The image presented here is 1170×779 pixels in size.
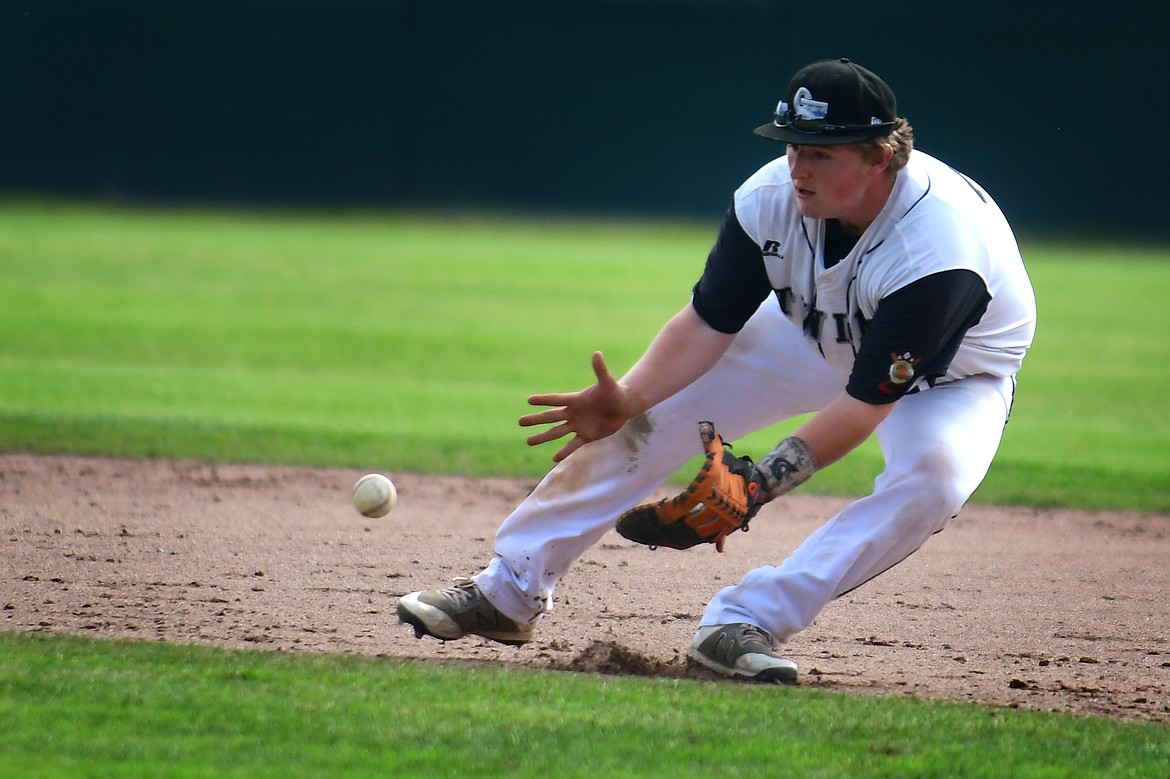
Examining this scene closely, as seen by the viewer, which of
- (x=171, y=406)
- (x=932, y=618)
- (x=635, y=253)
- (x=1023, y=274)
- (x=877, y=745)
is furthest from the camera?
(x=635, y=253)

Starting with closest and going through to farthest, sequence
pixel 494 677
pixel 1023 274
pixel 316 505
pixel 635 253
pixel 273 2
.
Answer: pixel 494 677
pixel 1023 274
pixel 316 505
pixel 635 253
pixel 273 2

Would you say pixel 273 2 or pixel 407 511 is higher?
pixel 273 2

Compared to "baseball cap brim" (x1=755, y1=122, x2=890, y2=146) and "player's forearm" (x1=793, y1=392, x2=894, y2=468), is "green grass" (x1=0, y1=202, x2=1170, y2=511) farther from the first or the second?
"baseball cap brim" (x1=755, y1=122, x2=890, y2=146)

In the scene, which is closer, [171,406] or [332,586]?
[332,586]

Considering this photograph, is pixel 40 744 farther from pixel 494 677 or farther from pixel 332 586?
pixel 332 586

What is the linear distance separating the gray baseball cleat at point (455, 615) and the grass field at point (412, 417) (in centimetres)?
23

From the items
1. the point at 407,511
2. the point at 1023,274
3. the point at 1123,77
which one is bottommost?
the point at 407,511

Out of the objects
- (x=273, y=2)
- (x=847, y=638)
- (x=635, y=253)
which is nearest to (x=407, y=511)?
(x=847, y=638)

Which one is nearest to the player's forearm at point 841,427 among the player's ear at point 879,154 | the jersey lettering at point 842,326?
the jersey lettering at point 842,326

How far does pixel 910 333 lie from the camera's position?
305 cm

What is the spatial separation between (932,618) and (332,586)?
69.0 inches

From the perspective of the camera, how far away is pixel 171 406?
7.18 m

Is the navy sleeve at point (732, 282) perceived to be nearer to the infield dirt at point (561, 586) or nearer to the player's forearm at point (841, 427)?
the player's forearm at point (841, 427)

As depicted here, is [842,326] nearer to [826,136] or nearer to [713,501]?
[826,136]
